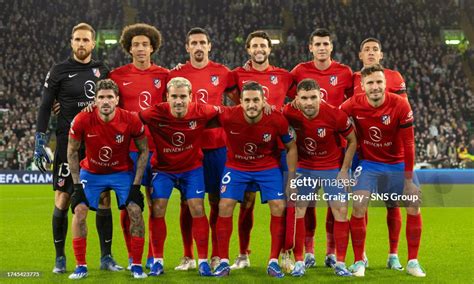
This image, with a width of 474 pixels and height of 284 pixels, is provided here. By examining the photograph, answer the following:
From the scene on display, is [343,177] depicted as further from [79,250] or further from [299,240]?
[79,250]

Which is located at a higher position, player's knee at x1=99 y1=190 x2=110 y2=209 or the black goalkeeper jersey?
the black goalkeeper jersey

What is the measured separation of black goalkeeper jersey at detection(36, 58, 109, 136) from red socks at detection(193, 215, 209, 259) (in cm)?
157

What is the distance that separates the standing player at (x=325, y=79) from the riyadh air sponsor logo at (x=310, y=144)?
76cm

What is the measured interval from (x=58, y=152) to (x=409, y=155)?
131 inches

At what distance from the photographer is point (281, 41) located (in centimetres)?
2945

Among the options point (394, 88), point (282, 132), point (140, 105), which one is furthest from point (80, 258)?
point (394, 88)

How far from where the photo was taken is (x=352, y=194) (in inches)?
233

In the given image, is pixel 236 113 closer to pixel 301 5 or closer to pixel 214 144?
pixel 214 144

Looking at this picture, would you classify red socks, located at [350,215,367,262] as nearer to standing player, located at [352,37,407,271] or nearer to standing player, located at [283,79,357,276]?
standing player, located at [283,79,357,276]

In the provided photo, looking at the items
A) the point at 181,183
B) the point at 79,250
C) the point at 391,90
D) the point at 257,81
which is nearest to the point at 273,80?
the point at 257,81

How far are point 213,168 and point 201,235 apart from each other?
791mm

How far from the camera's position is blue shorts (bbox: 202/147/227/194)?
627 cm

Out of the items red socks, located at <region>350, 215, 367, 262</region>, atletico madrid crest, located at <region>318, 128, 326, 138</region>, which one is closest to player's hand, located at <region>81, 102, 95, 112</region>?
atletico madrid crest, located at <region>318, 128, 326, 138</region>

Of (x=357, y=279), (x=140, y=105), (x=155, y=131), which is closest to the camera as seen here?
(x=357, y=279)
